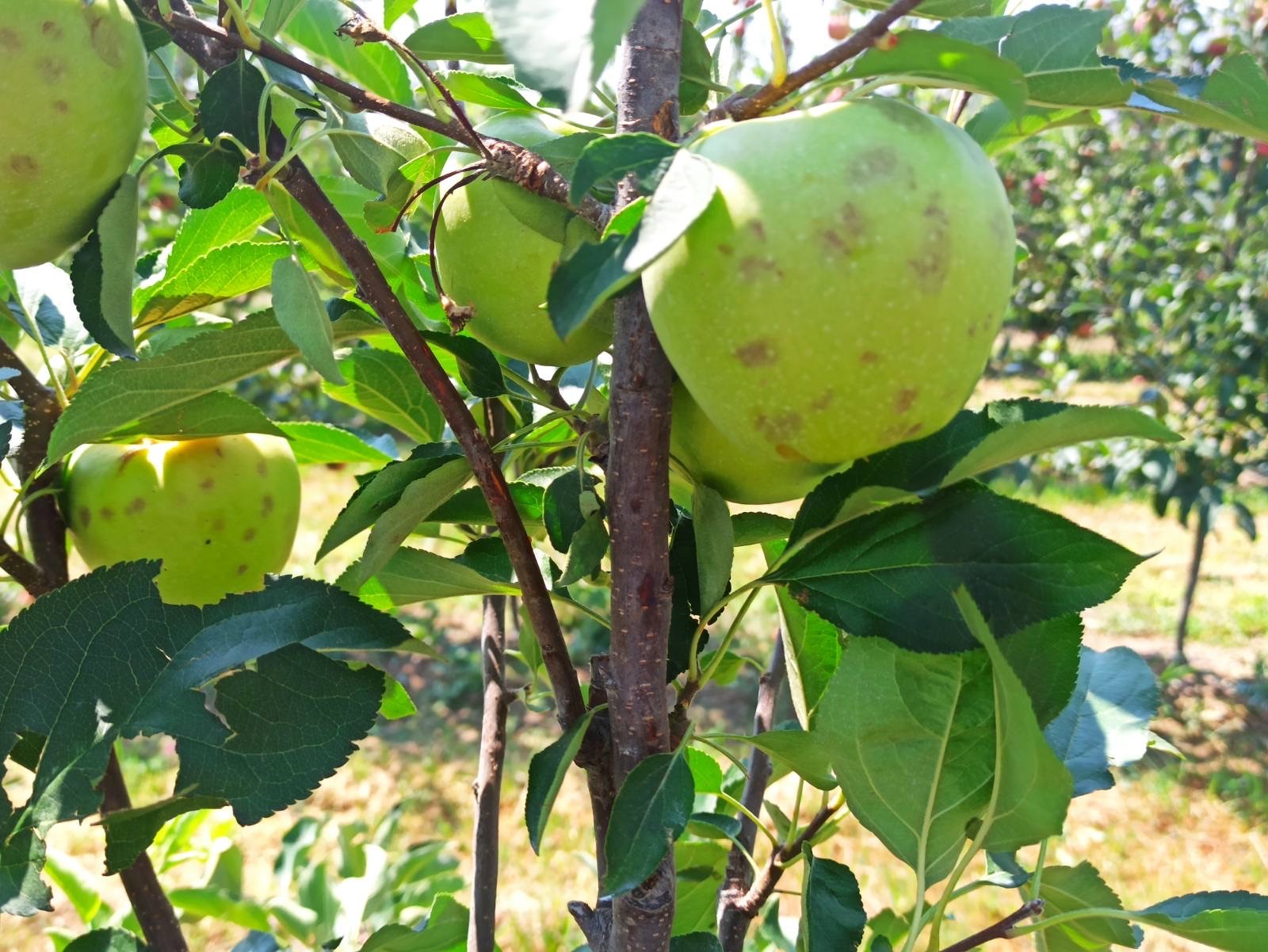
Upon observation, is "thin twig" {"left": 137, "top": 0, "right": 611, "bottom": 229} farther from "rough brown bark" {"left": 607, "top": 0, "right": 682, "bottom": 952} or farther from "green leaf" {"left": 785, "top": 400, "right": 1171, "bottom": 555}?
"green leaf" {"left": 785, "top": 400, "right": 1171, "bottom": 555}

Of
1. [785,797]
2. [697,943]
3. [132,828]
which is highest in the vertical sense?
[132,828]

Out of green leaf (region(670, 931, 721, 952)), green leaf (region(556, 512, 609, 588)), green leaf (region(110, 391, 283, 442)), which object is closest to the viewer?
green leaf (region(556, 512, 609, 588))

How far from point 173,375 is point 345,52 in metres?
0.32

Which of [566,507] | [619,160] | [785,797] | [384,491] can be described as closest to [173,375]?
[384,491]

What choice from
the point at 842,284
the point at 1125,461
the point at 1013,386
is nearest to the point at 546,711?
the point at 842,284

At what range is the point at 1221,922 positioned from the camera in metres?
0.62

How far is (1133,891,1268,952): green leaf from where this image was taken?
61 cm

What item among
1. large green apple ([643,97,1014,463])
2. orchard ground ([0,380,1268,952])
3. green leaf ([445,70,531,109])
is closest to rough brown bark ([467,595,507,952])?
green leaf ([445,70,531,109])

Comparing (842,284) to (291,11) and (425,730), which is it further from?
(425,730)

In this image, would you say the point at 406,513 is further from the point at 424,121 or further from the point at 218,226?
the point at 218,226

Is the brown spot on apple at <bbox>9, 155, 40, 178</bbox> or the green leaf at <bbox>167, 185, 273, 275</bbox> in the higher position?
the brown spot on apple at <bbox>9, 155, 40, 178</bbox>

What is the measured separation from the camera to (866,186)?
44 centimetres

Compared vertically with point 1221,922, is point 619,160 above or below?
above

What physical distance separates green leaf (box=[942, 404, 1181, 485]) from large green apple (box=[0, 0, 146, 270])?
47cm
